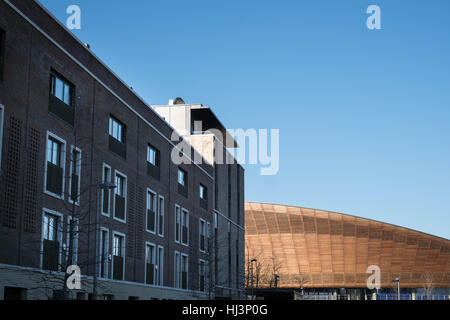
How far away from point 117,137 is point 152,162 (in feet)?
21.4

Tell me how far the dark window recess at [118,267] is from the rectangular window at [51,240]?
7.06 meters

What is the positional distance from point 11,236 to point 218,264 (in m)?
37.8

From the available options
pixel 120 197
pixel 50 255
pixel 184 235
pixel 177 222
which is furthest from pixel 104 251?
pixel 184 235

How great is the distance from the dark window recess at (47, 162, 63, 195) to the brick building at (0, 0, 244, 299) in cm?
5

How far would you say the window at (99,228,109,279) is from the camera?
32.4 m

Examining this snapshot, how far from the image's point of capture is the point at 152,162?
42.6 m

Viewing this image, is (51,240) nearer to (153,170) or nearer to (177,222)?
(153,170)

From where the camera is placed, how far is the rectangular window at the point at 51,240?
26416mm

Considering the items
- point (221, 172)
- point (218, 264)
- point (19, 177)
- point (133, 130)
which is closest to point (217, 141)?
point (221, 172)

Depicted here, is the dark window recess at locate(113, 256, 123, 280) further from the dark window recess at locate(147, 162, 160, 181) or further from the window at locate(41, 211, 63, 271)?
the dark window recess at locate(147, 162, 160, 181)

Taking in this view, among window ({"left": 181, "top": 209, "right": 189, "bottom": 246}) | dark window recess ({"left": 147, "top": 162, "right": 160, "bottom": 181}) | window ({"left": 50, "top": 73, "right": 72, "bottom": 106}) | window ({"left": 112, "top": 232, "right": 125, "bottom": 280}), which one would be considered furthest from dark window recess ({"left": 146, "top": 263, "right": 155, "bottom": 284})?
window ({"left": 50, "top": 73, "right": 72, "bottom": 106})

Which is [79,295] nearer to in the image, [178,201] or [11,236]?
[11,236]

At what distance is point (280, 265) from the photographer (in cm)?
10781

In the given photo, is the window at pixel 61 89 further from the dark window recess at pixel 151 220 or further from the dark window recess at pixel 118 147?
the dark window recess at pixel 151 220
